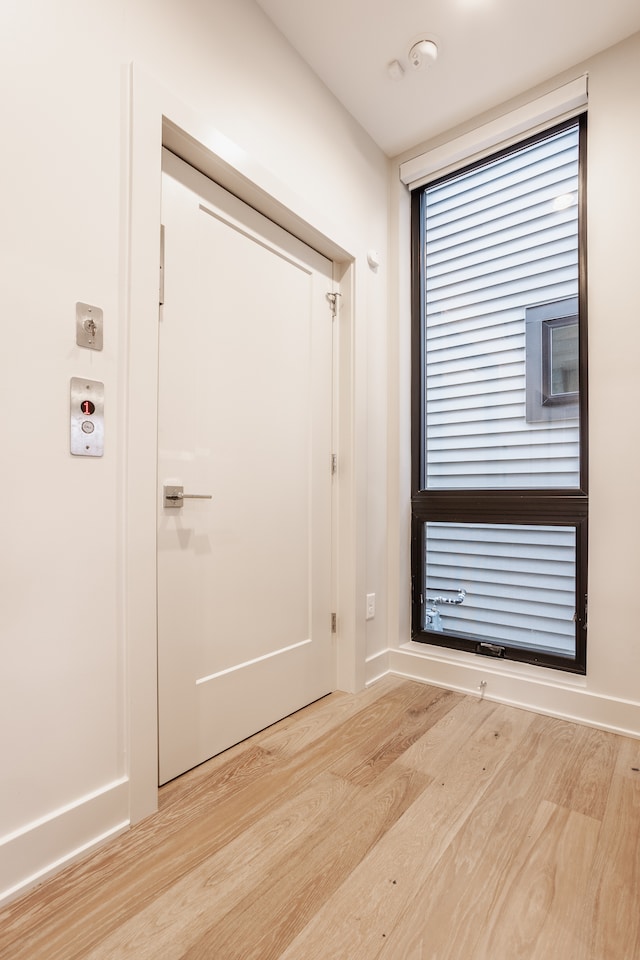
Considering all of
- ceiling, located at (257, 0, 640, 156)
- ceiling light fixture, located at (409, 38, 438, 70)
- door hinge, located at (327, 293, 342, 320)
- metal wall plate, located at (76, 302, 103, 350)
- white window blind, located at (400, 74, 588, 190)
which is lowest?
metal wall plate, located at (76, 302, 103, 350)

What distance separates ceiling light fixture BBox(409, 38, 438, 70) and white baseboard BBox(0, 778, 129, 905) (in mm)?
2699

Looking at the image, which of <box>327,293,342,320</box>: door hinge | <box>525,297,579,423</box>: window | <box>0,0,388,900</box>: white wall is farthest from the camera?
<box>327,293,342,320</box>: door hinge

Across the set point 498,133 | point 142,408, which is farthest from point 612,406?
point 142,408

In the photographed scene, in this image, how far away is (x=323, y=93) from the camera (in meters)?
2.17

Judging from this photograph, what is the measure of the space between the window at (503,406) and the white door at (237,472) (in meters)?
0.62

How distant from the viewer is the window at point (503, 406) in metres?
2.18

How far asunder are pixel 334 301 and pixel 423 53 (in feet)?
3.19

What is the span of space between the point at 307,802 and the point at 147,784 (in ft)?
1.51

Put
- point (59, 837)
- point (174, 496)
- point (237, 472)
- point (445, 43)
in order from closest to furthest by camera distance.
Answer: point (59, 837) < point (174, 496) < point (237, 472) < point (445, 43)

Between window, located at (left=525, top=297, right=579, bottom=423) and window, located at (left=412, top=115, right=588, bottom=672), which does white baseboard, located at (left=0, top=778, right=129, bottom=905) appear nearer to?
window, located at (left=412, top=115, right=588, bottom=672)

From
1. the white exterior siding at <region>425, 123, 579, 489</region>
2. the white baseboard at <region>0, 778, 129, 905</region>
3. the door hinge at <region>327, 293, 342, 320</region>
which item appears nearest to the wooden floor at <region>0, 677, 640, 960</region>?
the white baseboard at <region>0, 778, 129, 905</region>

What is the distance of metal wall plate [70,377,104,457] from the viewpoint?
126 centimetres

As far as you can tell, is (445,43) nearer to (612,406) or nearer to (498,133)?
(498,133)

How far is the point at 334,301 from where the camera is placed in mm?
2330
